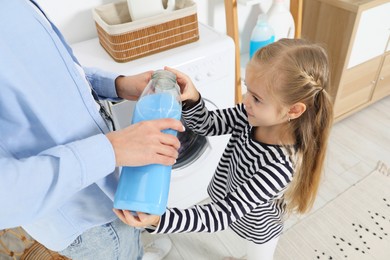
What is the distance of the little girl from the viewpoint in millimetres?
718

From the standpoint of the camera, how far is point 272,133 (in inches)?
32.0

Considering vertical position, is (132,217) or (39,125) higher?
(39,125)

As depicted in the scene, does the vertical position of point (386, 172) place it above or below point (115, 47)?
below

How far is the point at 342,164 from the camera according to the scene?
1747mm

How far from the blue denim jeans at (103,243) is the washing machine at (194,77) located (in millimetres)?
402

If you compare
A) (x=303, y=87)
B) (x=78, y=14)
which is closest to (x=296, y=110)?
(x=303, y=87)

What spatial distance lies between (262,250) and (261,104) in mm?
540

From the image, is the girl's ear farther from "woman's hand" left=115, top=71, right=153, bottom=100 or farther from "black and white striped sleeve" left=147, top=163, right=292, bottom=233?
"woman's hand" left=115, top=71, right=153, bottom=100

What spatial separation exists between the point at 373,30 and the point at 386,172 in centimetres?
76

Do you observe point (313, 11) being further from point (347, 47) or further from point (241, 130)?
point (241, 130)

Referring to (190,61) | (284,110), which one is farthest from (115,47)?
(284,110)

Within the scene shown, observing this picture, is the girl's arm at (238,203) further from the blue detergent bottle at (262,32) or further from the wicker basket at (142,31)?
the blue detergent bottle at (262,32)

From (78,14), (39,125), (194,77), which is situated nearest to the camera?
(39,125)

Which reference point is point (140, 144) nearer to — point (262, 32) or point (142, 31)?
point (142, 31)
